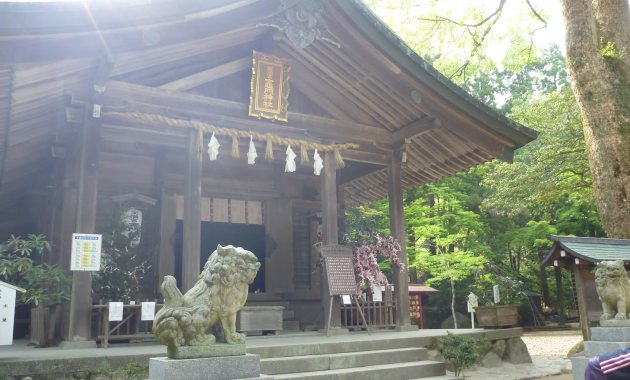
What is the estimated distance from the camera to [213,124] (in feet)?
26.8

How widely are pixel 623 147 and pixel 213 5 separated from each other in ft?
27.2

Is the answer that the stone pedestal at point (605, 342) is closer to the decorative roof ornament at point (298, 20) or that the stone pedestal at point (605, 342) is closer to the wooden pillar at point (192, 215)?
the wooden pillar at point (192, 215)

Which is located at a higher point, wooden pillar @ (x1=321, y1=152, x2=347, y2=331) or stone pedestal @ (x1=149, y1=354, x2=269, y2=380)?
wooden pillar @ (x1=321, y1=152, x2=347, y2=331)

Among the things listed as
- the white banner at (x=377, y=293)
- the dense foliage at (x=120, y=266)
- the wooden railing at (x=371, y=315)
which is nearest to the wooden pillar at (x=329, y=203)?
the white banner at (x=377, y=293)

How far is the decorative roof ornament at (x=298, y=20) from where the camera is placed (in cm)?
782

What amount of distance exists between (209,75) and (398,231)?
453cm

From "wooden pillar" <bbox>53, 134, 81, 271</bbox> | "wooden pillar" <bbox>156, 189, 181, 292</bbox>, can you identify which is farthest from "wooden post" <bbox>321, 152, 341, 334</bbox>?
"wooden pillar" <bbox>53, 134, 81, 271</bbox>

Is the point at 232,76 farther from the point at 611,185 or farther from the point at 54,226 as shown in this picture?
the point at 611,185

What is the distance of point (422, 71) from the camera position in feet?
28.6

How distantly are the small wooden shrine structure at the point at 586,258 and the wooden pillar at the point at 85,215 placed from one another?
7.92 m

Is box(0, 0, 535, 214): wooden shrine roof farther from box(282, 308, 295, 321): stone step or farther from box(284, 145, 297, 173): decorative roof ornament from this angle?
box(282, 308, 295, 321): stone step

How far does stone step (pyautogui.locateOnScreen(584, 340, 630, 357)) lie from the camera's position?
653 centimetres

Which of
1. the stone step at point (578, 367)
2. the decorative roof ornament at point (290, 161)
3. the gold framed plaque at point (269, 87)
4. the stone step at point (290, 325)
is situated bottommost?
the stone step at point (578, 367)

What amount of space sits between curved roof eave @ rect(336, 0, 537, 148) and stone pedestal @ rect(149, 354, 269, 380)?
237 inches
